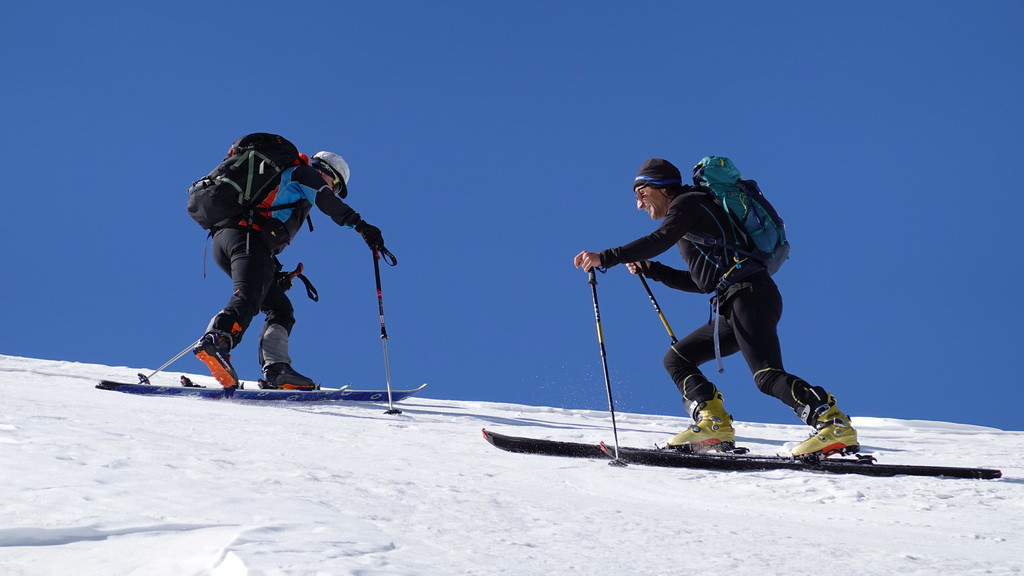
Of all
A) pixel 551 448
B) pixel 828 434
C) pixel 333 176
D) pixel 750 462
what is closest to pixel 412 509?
pixel 551 448

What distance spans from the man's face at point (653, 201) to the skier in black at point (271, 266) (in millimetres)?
3213

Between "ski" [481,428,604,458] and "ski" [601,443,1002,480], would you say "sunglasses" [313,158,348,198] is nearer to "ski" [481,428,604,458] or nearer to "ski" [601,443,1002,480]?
"ski" [481,428,604,458]

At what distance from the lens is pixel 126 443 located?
3.55 meters

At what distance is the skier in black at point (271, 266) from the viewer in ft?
25.6

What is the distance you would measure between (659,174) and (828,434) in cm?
204

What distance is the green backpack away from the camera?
18.1 feet

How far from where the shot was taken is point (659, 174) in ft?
19.3

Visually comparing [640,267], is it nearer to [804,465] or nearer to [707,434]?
[707,434]

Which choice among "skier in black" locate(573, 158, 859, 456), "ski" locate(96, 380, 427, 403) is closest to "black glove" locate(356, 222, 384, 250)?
"ski" locate(96, 380, 427, 403)

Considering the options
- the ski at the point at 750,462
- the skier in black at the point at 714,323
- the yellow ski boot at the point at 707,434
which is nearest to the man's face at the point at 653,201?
the skier in black at the point at 714,323

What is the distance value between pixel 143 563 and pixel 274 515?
0.51 meters

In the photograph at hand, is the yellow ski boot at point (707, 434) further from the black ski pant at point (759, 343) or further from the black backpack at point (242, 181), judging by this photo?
the black backpack at point (242, 181)

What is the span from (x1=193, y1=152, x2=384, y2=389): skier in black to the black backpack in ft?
0.35

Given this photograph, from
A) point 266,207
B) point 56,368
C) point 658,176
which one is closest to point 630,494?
point 658,176
